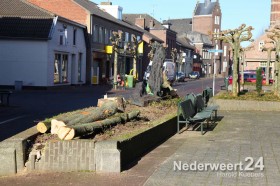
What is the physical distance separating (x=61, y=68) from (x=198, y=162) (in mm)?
29250

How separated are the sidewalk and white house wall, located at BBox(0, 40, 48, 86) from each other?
22.9 meters

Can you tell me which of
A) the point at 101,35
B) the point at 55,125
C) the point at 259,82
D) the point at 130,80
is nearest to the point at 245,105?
the point at 259,82

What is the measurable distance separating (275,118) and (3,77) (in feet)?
79.2

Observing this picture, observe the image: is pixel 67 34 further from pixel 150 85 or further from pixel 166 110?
pixel 166 110

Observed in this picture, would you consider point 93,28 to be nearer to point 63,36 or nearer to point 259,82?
point 63,36

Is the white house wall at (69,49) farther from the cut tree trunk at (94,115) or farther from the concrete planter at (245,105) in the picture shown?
the cut tree trunk at (94,115)

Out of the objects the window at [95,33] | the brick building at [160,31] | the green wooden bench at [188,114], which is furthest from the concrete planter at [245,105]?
the brick building at [160,31]

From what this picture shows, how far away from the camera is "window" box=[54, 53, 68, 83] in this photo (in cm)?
3478

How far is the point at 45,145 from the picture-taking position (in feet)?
24.4

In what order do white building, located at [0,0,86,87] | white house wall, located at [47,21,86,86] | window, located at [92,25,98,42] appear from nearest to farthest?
white building, located at [0,0,86,87], white house wall, located at [47,21,86,86], window, located at [92,25,98,42]

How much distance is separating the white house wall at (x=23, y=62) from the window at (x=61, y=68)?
2130mm

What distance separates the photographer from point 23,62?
32.9m

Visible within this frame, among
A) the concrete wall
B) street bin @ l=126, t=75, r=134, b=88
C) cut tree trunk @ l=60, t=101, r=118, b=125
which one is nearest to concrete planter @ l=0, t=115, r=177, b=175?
the concrete wall

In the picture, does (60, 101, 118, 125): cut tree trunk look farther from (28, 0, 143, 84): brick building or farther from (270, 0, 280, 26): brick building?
(270, 0, 280, 26): brick building
